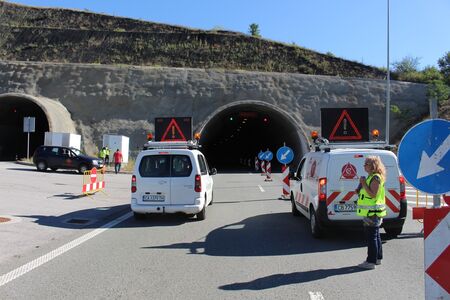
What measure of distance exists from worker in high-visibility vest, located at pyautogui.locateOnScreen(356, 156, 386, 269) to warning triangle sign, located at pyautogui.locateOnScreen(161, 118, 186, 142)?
10.0 m

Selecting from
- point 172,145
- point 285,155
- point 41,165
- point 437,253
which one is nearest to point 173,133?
point 172,145

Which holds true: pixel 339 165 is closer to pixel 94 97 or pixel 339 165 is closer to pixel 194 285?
pixel 194 285

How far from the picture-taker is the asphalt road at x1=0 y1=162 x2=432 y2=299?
6059 mm

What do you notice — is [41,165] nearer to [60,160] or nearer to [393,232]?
[60,160]

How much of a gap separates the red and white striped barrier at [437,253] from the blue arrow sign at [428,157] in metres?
0.23

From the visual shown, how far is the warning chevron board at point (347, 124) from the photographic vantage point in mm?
14211

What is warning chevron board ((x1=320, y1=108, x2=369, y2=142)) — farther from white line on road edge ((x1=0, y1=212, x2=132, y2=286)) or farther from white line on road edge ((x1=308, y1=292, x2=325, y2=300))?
white line on road edge ((x1=308, y1=292, x2=325, y2=300))

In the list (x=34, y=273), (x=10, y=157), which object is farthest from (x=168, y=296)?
(x=10, y=157)

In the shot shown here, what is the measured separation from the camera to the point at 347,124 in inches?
566

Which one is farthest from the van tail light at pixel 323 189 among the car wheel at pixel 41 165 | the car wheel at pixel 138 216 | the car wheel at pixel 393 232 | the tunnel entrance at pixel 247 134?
the tunnel entrance at pixel 247 134

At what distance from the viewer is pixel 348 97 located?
39375 millimetres

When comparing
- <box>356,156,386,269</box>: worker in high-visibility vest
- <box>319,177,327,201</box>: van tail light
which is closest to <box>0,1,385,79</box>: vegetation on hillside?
<box>319,177,327,201</box>: van tail light

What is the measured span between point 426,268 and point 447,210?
576 millimetres

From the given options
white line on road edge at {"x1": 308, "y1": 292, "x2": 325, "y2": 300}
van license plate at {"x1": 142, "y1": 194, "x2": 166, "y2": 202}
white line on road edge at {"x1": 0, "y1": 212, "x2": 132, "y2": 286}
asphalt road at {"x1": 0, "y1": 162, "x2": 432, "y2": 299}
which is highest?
van license plate at {"x1": 142, "y1": 194, "x2": 166, "y2": 202}
